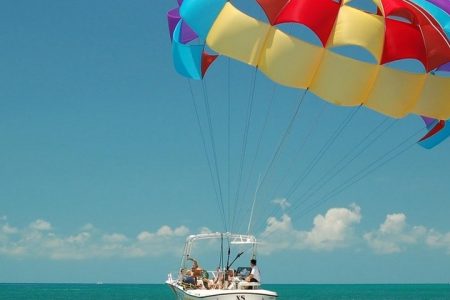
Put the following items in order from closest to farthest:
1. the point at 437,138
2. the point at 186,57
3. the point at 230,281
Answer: the point at 437,138 < the point at 186,57 < the point at 230,281

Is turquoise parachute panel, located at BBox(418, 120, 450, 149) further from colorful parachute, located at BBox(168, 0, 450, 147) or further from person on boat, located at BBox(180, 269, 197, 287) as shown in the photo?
person on boat, located at BBox(180, 269, 197, 287)

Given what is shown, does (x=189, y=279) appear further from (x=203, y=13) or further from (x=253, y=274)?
(x=203, y=13)

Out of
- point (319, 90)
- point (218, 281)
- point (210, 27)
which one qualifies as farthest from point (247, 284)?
point (210, 27)

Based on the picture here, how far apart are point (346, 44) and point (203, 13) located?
11.6 feet

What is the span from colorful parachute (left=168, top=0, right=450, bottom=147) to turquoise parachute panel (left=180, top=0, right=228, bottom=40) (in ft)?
0.08

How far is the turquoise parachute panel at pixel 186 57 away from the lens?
58.7 feet

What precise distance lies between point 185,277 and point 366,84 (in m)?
7.61

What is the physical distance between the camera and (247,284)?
54.3 ft

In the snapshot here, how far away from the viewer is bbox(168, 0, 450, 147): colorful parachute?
49.7ft

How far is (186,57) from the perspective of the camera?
18156 millimetres

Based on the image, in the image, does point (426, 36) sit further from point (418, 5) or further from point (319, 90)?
point (319, 90)

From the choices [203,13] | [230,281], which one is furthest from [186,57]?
[230,281]

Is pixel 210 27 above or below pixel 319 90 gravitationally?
above

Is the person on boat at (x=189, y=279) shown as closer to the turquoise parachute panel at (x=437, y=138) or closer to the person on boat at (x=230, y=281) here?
the person on boat at (x=230, y=281)
